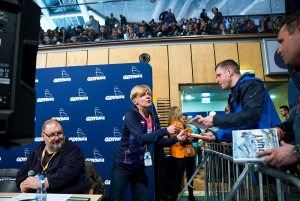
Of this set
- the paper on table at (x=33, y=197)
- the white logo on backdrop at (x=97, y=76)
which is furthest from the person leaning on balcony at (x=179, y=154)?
the paper on table at (x=33, y=197)

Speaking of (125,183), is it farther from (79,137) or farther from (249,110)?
(79,137)

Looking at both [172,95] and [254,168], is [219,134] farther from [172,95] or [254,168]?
[172,95]

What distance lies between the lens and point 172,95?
26.7 ft

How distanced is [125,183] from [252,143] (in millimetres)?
1663

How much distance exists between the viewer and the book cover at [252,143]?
154cm

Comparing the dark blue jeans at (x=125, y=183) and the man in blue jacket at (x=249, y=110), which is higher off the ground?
the man in blue jacket at (x=249, y=110)

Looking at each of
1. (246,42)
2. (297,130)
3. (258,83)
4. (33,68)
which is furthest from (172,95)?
(33,68)

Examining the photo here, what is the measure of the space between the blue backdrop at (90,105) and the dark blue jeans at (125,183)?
173 cm

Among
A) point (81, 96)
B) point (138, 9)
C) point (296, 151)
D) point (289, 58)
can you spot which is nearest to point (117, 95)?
point (81, 96)

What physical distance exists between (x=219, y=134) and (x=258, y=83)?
743 millimetres

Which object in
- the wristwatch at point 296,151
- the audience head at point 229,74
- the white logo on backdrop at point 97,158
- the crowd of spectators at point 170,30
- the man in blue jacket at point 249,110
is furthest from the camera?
the crowd of spectators at point 170,30

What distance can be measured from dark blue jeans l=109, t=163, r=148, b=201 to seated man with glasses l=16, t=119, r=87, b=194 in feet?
1.07

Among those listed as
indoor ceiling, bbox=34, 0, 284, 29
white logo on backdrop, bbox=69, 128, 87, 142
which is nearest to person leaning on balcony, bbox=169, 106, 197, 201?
white logo on backdrop, bbox=69, 128, 87, 142

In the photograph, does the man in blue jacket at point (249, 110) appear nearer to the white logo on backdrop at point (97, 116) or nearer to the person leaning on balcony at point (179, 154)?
the person leaning on balcony at point (179, 154)
